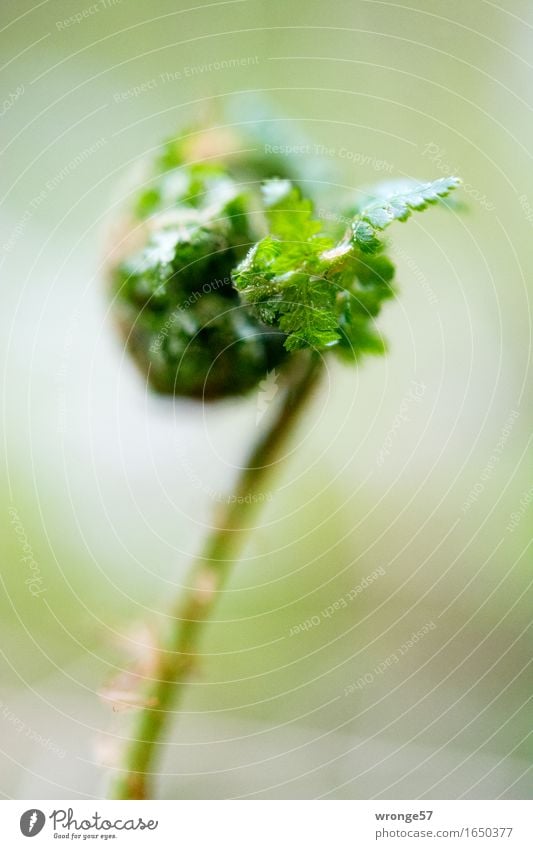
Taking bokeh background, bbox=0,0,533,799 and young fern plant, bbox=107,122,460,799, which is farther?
bokeh background, bbox=0,0,533,799

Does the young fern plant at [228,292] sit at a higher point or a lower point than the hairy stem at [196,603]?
higher

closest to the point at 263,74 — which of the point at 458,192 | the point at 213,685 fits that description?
the point at 458,192

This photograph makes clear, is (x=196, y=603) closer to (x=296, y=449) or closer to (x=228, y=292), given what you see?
(x=296, y=449)

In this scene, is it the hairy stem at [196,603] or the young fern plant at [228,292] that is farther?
the hairy stem at [196,603]

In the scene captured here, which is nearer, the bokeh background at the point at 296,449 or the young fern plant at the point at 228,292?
the young fern plant at the point at 228,292

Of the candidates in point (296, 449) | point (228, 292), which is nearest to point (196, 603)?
point (296, 449)
